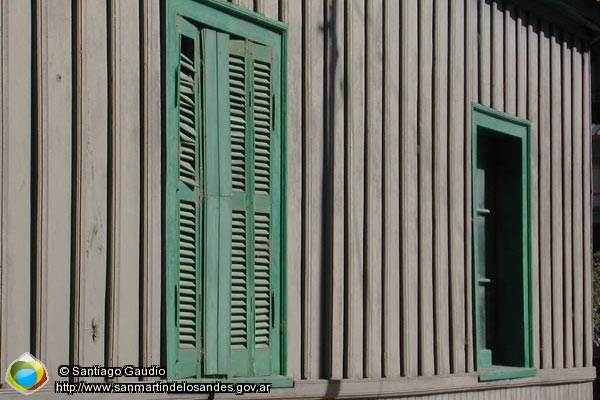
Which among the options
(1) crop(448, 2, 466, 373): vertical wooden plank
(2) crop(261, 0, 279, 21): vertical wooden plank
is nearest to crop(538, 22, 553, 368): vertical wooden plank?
(1) crop(448, 2, 466, 373): vertical wooden plank

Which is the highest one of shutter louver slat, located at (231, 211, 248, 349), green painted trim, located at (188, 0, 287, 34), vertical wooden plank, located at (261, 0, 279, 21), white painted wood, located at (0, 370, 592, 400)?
vertical wooden plank, located at (261, 0, 279, 21)

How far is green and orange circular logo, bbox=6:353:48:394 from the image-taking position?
465 cm

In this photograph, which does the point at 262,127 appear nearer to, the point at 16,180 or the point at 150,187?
the point at 150,187

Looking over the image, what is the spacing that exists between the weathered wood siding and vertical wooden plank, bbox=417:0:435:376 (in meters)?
0.02

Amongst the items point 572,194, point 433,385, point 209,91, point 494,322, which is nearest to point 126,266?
point 209,91

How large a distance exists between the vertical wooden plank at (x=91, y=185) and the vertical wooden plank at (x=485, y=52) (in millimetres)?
3913

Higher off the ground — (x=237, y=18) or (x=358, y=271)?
(x=237, y=18)

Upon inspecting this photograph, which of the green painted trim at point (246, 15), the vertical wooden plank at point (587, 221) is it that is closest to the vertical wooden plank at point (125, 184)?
the green painted trim at point (246, 15)

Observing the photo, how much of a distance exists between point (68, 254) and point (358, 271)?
236 centimetres

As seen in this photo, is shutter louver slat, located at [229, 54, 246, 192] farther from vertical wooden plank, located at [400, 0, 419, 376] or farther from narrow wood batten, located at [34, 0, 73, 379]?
vertical wooden plank, located at [400, 0, 419, 376]

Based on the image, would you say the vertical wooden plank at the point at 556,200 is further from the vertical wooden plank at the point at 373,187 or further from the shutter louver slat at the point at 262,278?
the shutter louver slat at the point at 262,278

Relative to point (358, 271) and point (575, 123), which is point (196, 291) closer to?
point (358, 271)

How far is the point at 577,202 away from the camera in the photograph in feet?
32.2

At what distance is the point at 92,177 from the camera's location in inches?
201
